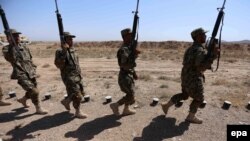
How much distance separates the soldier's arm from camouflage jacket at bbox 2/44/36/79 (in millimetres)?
2412

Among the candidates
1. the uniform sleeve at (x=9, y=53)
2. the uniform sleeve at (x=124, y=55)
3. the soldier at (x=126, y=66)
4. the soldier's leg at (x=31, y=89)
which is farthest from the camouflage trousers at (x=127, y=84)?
the uniform sleeve at (x=9, y=53)

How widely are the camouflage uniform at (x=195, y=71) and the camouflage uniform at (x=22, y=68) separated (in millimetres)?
3670

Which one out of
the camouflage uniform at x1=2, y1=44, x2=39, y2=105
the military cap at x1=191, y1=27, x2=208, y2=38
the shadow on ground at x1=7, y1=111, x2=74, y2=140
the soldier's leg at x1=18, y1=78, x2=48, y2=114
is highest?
the military cap at x1=191, y1=27, x2=208, y2=38

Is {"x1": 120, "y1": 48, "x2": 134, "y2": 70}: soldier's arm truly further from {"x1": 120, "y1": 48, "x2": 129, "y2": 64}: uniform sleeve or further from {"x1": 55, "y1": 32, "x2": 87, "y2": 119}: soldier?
{"x1": 55, "y1": 32, "x2": 87, "y2": 119}: soldier

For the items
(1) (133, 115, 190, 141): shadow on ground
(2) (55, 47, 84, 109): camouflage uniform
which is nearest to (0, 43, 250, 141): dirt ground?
(1) (133, 115, 190, 141): shadow on ground

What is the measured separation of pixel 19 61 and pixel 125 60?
2691 mm

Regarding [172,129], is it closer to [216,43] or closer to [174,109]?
[174,109]

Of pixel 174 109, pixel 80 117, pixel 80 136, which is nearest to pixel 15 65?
pixel 80 117

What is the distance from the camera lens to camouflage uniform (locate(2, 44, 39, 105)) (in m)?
7.06

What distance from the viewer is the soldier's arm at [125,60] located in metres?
6.43

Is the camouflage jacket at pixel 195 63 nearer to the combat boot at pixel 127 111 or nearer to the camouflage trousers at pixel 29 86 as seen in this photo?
the combat boot at pixel 127 111

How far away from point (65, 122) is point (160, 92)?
11.2 feet

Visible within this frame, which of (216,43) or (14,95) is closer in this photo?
(216,43)

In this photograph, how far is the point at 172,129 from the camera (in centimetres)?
629
